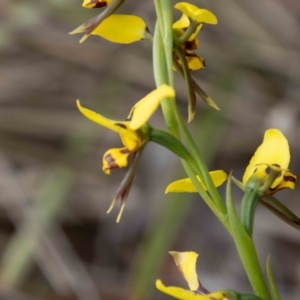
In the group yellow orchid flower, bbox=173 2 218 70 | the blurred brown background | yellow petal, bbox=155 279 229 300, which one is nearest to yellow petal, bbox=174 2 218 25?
yellow orchid flower, bbox=173 2 218 70

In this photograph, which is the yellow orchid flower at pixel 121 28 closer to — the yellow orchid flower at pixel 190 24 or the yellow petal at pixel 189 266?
the yellow orchid flower at pixel 190 24

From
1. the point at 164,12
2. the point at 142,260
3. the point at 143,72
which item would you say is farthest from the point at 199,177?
the point at 143,72

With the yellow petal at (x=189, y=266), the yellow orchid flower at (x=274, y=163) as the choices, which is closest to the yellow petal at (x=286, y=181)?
the yellow orchid flower at (x=274, y=163)

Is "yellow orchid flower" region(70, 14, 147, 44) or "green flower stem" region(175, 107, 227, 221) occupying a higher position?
"yellow orchid flower" region(70, 14, 147, 44)

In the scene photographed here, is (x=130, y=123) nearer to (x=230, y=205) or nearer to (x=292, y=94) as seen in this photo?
(x=230, y=205)

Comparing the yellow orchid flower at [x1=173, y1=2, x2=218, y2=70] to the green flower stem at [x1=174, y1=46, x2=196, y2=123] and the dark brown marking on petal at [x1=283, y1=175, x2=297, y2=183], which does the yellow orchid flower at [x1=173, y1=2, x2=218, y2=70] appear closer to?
the green flower stem at [x1=174, y1=46, x2=196, y2=123]

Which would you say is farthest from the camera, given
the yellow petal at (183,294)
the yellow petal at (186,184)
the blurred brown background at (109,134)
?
the blurred brown background at (109,134)

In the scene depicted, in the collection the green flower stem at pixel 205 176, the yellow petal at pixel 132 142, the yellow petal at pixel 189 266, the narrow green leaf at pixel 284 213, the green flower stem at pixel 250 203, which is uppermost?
the yellow petal at pixel 132 142
